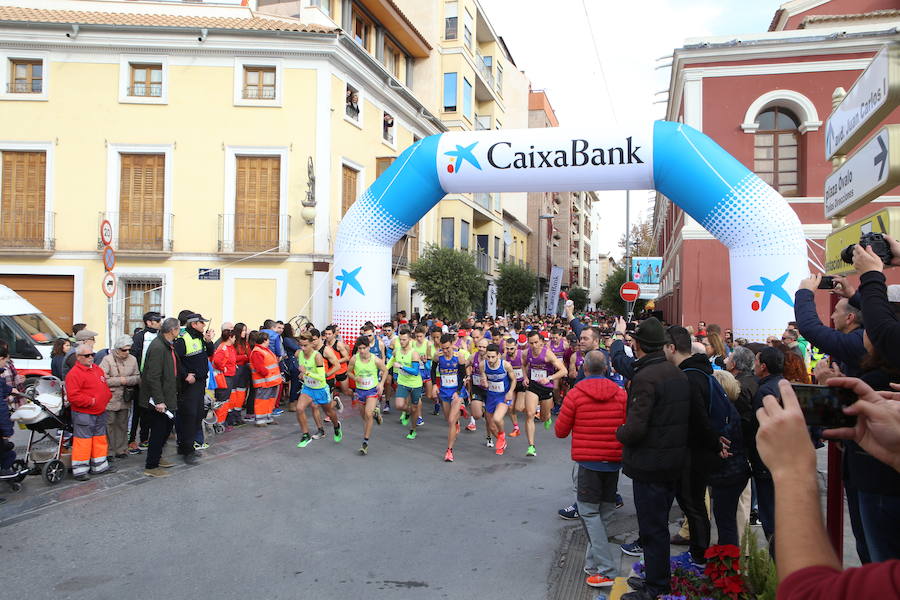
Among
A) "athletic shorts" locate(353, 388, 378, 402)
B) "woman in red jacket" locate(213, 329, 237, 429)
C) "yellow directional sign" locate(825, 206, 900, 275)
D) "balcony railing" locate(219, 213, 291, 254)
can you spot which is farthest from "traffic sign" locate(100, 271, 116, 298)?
"yellow directional sign" locate(825, 206, 900, 275)

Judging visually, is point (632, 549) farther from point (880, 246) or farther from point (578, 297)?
point (578, 297)

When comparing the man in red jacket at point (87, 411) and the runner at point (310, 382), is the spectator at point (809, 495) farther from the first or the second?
the runner at point (310, 382)

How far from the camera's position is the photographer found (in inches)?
102

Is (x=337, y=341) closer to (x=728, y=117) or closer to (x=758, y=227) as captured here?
(x=758, y=227)

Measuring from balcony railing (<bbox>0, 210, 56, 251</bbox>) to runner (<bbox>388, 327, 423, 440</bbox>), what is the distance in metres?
14.0

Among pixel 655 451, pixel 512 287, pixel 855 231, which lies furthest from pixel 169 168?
pixel 512 287

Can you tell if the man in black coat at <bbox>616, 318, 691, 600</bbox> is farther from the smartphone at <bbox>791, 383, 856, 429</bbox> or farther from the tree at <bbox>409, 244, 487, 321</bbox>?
the tree at <bbox>409, 244, 487, 321</bbox>

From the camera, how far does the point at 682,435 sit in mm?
4359

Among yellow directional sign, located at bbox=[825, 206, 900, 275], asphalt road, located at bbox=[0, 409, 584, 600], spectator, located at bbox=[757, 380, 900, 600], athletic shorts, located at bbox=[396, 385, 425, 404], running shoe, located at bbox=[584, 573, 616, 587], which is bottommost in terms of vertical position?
asphalt road, located at bbox=[0, 409, 584, 600]

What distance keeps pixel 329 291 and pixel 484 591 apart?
50.2ft

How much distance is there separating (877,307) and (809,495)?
64.6 inches

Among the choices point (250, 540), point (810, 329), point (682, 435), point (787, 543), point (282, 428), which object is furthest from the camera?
point (282, 428)

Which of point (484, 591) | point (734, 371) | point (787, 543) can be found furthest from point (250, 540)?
point (787, 543)

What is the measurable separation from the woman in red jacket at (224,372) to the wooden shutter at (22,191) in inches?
478
